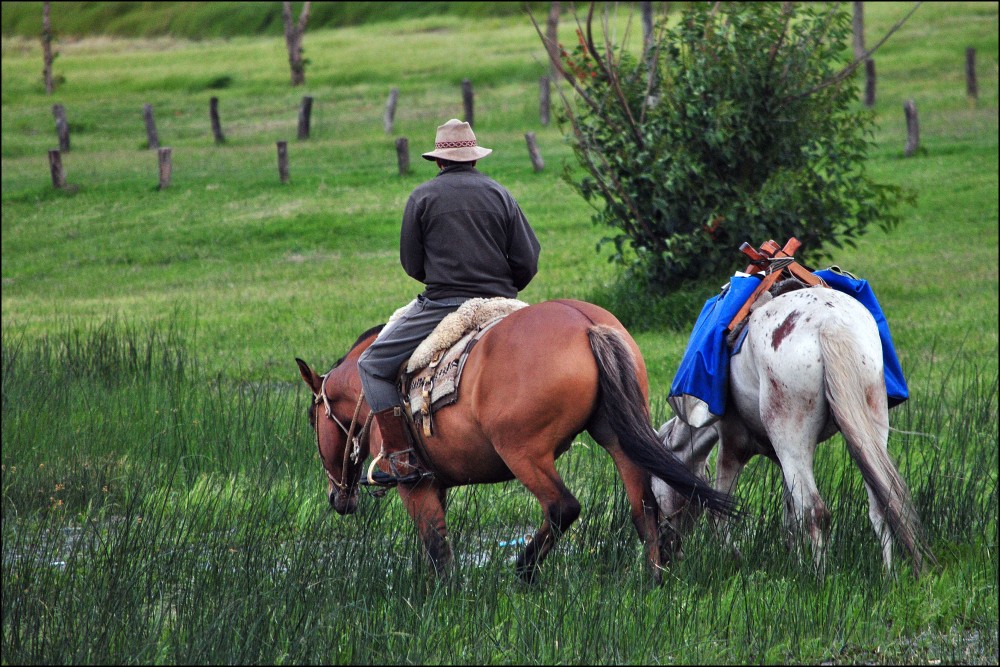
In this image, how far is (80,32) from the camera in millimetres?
81438

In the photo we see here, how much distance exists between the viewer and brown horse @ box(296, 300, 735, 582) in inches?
217

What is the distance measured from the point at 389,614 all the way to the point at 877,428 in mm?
2443

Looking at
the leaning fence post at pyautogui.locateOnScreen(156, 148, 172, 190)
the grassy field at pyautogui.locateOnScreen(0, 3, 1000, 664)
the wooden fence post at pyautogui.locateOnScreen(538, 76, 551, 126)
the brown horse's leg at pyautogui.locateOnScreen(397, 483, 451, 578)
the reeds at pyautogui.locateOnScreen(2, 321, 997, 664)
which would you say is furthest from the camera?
the wooden fence post at pyautogui.locateOnScreen(538, 76, 551, 126)

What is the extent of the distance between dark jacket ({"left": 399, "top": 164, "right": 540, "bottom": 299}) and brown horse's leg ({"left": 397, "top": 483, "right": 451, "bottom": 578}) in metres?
1.01

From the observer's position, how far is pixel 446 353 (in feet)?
20.0

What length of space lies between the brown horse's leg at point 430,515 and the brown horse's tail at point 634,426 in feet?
3.46

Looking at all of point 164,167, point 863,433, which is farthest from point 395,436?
point 164,167

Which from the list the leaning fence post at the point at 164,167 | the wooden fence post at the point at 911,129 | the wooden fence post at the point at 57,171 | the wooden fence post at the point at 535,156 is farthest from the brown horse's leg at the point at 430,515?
the wooden fence post at the point at 57,171

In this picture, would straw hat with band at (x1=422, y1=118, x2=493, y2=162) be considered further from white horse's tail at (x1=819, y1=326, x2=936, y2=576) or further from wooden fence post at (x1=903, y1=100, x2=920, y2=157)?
wooden fence post at (x1=903, y1=100, x2=920, y2=157)

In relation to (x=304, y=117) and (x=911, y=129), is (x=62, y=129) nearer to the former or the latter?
(x=304, y=117)

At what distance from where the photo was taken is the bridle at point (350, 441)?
6.62 metres

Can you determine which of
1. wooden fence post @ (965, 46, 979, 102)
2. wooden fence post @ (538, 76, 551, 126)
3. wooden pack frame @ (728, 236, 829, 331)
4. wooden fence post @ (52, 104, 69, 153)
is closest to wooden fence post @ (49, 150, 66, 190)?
wooden fence post @ (52, 104, 69, 153)

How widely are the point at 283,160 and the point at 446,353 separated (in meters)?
21.2

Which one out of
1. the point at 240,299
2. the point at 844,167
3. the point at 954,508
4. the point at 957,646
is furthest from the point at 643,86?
the point at 957,646
